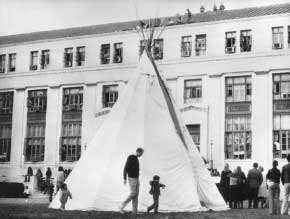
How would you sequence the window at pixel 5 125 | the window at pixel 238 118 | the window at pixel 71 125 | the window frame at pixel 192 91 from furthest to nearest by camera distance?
the window at pixel 5 125, the window at pixel 71 125, the window frame at pixel 192 91, the window at pixel 238 118

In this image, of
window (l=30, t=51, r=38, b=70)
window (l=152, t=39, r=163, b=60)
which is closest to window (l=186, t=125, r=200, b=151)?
window (l=152, t=39, r=163, b=60)

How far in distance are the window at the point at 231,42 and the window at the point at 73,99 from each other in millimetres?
13058

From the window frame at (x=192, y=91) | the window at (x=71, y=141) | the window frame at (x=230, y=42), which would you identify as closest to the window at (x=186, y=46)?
the window frame at (x=192, y=91)

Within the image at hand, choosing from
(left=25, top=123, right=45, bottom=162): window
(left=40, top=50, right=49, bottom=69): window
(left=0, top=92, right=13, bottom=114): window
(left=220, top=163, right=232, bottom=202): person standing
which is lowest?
(left=220, top=163, right=232, bottom=202): person standing

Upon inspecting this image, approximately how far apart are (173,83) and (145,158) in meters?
28.6

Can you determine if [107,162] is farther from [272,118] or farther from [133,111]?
[272,118]

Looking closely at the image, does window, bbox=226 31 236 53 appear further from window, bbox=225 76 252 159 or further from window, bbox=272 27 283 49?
window, bbox=272 27 283 49

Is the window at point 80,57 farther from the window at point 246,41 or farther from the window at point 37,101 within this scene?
the window at point 246,41

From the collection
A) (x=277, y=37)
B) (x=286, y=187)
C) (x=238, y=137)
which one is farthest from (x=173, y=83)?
(x=286, y=187)

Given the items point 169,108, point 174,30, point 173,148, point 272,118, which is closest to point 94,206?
point 173,148

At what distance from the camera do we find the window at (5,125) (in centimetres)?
5447

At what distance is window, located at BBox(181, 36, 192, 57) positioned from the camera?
47781mm

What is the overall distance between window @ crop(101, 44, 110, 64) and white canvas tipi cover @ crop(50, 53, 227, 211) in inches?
1178

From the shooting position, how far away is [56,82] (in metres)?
52.8
